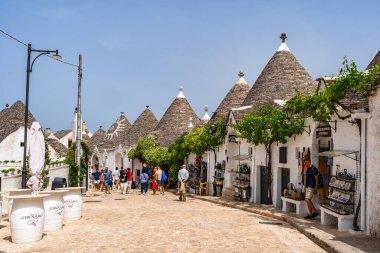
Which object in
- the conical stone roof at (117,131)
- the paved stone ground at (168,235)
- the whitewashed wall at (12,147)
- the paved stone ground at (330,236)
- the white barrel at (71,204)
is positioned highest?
the conical stone roof at (117,131)

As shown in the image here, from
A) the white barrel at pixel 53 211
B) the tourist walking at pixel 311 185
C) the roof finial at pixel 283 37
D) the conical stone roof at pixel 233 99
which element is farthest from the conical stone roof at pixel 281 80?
the white barrel at pixel 53 211

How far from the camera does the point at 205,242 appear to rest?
31.9ft

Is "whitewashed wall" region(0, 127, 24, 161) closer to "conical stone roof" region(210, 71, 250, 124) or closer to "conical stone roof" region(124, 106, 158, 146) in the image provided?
"conical stone roof" region(124, 106, 158, 146)

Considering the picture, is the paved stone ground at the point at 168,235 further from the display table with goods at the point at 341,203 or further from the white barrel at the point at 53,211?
the display table with goods at the point at 341,203

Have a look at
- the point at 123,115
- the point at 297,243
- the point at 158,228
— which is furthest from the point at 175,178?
the point at 123,115

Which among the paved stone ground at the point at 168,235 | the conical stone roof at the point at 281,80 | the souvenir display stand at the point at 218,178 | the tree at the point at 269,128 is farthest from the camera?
the souvenir display stand at the point at 218,178

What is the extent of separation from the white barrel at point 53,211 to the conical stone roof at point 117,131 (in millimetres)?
35682

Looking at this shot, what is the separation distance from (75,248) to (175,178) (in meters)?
19.7

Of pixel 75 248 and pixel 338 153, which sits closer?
pixel 75 248

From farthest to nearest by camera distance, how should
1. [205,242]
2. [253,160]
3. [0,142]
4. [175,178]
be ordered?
[0,142], [175,178], [253,160], [205,242]

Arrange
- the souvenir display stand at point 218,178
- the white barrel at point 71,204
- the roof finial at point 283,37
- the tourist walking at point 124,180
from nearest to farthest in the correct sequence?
the white barrel at point 71,204, the roof finial at point 283,37, the souvenir display stand at point 218,178, the tourist walking at point 124,180

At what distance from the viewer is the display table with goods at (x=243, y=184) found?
63.7ft

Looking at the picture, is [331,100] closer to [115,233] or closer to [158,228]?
[158,228]

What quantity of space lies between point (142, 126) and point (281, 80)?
23.4 meters
